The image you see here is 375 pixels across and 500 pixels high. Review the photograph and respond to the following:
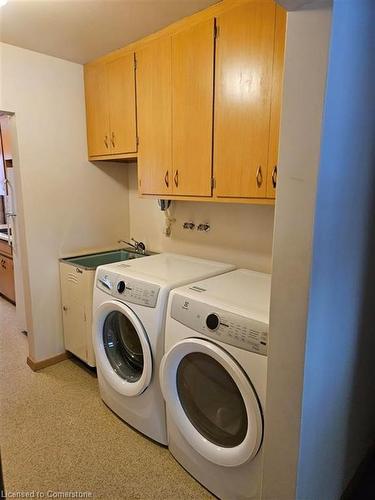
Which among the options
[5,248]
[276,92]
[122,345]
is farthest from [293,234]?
[5,248]

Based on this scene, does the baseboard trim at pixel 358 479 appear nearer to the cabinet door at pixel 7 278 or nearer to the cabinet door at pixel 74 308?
the cabinet door at pixel 74 308

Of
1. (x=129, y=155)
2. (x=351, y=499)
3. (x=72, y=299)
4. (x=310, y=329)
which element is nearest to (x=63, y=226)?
(x=72, y=299)

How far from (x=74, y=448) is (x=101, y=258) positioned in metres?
1.41

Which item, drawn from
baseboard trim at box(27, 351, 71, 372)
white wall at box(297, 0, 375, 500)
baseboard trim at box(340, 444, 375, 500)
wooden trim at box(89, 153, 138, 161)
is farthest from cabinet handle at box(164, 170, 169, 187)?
baseboard trim at box(340, 444, 375, 500)

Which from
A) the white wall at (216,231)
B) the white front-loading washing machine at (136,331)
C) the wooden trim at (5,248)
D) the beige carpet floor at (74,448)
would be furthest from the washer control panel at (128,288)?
the wooden trim at (5,248)

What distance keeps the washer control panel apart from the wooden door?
2.62 feet

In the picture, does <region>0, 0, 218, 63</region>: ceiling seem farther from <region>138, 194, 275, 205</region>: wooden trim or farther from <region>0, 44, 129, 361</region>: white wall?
<region>138, 194, 275, 205</region>: wooden trim

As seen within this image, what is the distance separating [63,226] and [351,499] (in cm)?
248

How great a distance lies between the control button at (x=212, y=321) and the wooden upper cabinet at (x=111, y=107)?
4.71 ft

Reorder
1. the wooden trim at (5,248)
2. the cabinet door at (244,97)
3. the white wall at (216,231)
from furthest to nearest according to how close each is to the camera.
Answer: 1. the wooden trim at (5,248)
2. the white wall at (216,231)
3. the cabinet door at (244,97)

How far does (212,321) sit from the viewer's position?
1402mm

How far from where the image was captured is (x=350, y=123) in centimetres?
104

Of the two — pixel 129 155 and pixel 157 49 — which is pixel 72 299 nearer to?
pixel 129 155

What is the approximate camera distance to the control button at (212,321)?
1383mm
